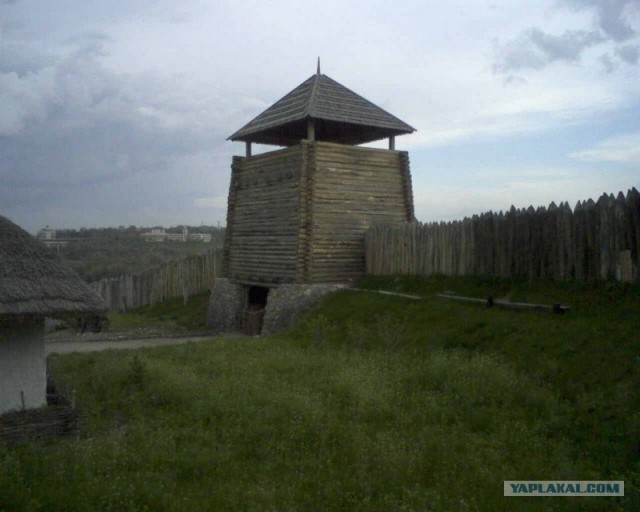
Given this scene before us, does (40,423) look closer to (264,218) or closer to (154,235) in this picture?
(264,218)

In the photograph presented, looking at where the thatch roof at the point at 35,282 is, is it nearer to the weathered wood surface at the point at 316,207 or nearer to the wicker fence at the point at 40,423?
the wicker fence at the point at 40,423

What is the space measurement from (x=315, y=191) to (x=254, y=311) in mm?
4434

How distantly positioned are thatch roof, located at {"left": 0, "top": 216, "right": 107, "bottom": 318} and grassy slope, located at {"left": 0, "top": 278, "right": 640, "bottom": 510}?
1542mm

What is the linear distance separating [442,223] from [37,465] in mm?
11044

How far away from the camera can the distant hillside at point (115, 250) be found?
48.9 meters

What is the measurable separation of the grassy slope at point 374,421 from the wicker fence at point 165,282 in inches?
550

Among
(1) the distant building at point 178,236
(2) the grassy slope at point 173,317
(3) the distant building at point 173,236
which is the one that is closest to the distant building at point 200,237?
(3) the distant building at point 173,236

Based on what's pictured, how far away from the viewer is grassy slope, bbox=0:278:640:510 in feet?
20.4

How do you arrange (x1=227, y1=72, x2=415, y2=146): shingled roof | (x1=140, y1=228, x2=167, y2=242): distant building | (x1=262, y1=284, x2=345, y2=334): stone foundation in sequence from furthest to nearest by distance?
(x1=140, y1=228, x2=167, y2=242): distant building < (x1=227, y1=72, x2=415, y2=146): shingled roof < (x1=262, y1=284, x2=345, y2=334): stone foundation

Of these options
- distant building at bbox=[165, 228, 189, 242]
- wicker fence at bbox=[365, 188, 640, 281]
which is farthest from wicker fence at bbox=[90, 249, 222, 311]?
distant building at bbox=[165, 228, 189, 242]

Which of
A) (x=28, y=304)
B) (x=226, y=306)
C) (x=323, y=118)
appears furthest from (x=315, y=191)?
(x=28, y=304)

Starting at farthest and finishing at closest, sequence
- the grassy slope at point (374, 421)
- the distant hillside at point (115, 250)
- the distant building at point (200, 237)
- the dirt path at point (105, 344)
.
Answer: the distant building at point (200, 237), the distant hillside at point (115, 250), the dirt path at point (105, 344), the grassy slope at point (374, 421)

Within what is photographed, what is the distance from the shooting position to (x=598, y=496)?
5.95 metres

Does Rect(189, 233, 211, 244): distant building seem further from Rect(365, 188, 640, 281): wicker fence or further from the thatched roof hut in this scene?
the thatched roof hut
